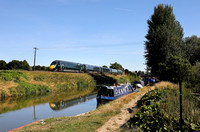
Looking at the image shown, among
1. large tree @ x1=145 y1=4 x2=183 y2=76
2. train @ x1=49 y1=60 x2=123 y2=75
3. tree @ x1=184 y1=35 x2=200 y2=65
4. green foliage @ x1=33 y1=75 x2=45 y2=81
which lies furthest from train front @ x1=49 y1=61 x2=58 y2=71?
tree @ x1=184 y1=35 x2=200 y2=65

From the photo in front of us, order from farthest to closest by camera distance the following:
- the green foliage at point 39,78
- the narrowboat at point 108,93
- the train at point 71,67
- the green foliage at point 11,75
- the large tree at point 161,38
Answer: the train at point 71,67
the green foliage at point 39,78
the large tree at point 161,38
the green foliage at point 11,75
the narrowboat at point 108,93

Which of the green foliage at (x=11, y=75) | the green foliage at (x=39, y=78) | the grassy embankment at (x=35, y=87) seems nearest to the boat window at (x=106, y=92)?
the grassy embankment at (x=35, y=87)

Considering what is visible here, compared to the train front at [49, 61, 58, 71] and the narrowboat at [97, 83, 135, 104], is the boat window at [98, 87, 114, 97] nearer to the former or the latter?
the narrowboat at [97, 83, 135, 104]

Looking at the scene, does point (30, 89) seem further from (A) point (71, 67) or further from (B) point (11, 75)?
(A) point (71, 67)

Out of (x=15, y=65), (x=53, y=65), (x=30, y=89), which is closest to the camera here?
(x=30, y=89)

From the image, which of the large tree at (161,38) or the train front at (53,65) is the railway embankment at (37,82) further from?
the large tree at (161,38)

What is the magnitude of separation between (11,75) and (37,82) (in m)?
5.30

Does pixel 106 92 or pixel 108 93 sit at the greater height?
pixel 106 92

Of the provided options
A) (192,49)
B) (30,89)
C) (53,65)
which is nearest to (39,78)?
(30,89)

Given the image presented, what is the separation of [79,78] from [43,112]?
28583 millimetres

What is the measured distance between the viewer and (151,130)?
759cm

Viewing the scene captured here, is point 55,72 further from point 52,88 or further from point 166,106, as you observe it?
point 166,106

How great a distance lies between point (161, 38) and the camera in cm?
3400

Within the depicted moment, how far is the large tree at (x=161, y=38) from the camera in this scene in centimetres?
3338
